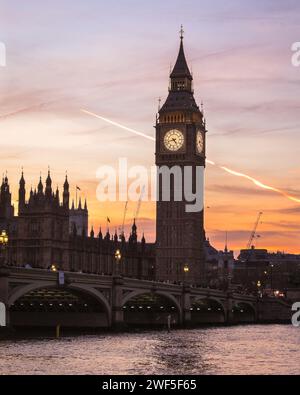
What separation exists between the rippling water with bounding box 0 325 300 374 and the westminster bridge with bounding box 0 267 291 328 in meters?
6.44

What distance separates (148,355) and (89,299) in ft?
124

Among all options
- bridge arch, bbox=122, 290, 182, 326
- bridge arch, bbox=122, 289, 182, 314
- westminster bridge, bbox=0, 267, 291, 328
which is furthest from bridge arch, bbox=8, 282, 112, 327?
bridge arch, bbox=122, 290, 182, 326

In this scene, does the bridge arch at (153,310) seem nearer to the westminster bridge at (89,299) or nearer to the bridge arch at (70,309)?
the westminster bridge at (89,299)

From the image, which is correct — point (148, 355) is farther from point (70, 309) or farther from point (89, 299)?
point (70, 309)

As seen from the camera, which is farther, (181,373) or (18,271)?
(18,271)

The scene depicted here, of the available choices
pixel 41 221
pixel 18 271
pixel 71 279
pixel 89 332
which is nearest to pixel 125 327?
pixel 89 332

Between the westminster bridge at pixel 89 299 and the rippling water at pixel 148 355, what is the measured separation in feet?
21.1

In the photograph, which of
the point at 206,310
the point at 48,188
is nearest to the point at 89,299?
the point at 48,188

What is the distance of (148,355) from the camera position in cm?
9956

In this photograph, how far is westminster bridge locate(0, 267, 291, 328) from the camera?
4533 inches

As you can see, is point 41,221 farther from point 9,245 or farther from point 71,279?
point 71,279

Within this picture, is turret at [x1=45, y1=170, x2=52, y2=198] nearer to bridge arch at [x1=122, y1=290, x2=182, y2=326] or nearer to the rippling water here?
bridge arch at [x1=122, y1=290, x2=182, y2=326]

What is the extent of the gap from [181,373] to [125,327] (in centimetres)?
5910
